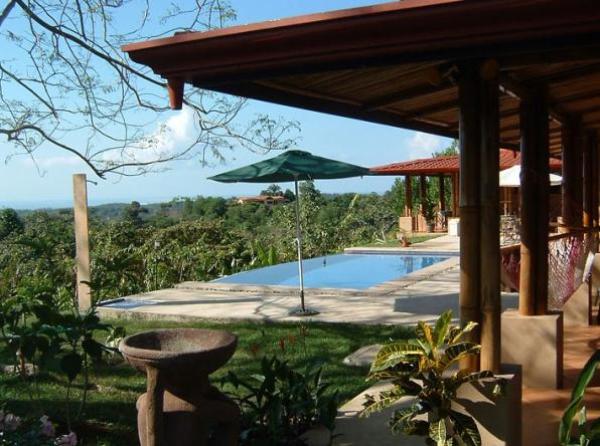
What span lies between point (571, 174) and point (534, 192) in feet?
10.6

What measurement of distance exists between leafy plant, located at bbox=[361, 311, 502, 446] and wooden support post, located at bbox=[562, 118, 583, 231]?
4.11 metres

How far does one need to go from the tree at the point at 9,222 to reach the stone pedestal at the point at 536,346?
18459mm

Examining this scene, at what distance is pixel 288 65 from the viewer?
3.02m

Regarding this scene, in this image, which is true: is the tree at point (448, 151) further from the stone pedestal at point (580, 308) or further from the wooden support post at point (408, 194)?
the stone pedestal at point (580, 308)

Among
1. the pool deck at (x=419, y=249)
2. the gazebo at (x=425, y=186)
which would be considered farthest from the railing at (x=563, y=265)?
the gazebo at (x=425, y=186)

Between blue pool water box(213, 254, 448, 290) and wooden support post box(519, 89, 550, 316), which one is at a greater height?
wooden support post box(519, 89, 550, 316)

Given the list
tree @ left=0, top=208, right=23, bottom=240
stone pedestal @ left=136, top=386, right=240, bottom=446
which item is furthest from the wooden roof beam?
tree @ left=0, top=208, right=23, bottom=240

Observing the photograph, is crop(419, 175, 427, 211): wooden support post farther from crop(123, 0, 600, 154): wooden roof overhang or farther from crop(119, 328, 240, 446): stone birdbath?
crop(119, 328, 240, 446): stone birdbath

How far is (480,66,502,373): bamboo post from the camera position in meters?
3.45

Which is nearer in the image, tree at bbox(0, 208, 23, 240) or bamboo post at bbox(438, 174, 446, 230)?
tree at bbox(0, 208, 23, 240)

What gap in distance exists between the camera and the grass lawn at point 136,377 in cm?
479

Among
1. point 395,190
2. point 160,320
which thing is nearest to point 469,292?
point 160,320

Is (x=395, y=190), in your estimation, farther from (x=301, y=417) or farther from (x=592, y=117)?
(x=301, y=417)

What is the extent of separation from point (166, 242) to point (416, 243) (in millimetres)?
8606
